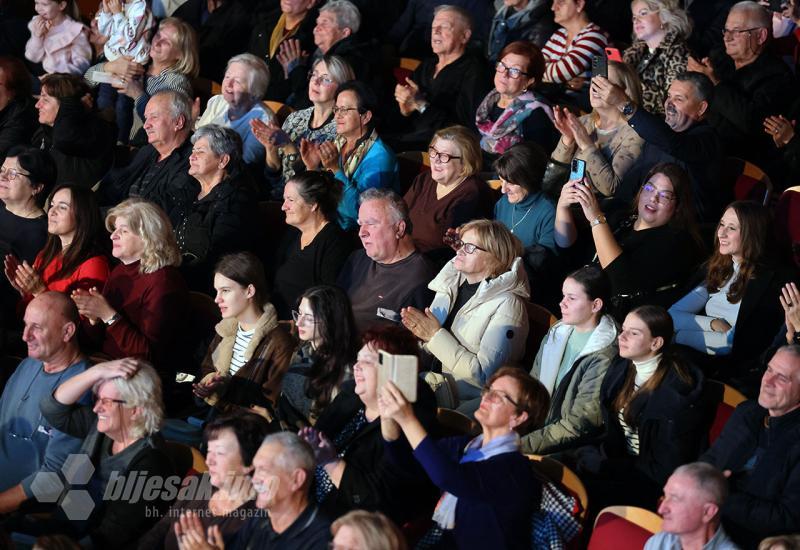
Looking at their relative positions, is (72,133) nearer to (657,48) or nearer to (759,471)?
(657,48)

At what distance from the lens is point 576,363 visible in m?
4.59

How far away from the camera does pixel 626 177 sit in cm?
570

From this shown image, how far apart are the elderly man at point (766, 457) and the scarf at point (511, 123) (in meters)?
2.18

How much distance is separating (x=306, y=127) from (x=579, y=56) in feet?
4.38

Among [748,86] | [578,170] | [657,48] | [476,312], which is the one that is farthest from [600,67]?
[476,312]

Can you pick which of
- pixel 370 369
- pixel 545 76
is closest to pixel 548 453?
pixel 370 369

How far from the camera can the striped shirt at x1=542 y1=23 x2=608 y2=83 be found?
6.47m

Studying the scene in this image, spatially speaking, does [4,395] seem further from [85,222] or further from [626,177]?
[626,177]

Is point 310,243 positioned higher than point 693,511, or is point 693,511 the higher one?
point 693,511

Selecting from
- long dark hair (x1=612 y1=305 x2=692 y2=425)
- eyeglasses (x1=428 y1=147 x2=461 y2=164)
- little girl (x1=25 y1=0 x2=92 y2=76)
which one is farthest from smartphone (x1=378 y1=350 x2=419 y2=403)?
little girl (x1=25 y1=0 x2=92 y2=76)

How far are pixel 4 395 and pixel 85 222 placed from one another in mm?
936

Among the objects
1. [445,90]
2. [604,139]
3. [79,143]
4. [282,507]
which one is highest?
[282,507]

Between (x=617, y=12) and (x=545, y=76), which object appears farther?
(x=617, y=12)

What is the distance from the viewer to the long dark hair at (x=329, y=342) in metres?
4.43
